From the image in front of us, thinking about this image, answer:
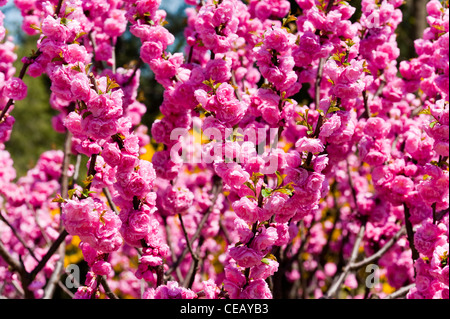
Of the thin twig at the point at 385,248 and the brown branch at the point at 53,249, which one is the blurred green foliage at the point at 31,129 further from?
the thin twig at the point at 385,248

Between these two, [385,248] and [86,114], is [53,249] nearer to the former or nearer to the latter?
[86,114]

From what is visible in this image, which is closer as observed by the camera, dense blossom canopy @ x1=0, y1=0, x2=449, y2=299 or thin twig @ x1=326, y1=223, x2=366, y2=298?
dense blossom canopy @ x1=0, y1=0, x2=449, y2=299

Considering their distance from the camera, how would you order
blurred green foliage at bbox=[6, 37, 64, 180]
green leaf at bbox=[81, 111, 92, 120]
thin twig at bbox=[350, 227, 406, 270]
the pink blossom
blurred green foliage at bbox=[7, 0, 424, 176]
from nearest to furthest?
green leaf at bbox=[81, 111, 92, 120] → the pink blossom → thin twig at bbox=[350, 227, 406, 270] → blurred green foliage at bbox=[7, 0, 424, 176] → blurred green foliage at bbox=[6, 37, 64, 180]

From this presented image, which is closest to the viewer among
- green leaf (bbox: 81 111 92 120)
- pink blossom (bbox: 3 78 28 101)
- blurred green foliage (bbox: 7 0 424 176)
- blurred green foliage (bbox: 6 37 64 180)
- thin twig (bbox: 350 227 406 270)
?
green leaf (bbox: 81 111 92 120)

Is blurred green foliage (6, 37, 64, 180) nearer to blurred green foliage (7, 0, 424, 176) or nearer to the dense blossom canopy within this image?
blurred green foliage (7, 0, 424, 176)

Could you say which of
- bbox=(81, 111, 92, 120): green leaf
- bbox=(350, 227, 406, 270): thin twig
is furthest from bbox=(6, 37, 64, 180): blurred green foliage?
bbox=(81, 111, 92, 120): green leaf

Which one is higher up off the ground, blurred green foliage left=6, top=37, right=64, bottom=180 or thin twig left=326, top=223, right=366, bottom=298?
blurred green foliage left=6, top=37, right=64, bottom=180

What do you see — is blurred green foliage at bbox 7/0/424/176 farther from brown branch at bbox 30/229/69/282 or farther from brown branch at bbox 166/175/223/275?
brown branch at bbox 30/229/69/282

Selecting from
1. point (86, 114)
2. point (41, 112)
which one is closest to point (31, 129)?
point (41, 112)

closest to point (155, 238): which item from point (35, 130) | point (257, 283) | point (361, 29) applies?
point (257, 283)

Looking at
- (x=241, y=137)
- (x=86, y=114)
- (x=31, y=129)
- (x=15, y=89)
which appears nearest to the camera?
(x=86, y=114)

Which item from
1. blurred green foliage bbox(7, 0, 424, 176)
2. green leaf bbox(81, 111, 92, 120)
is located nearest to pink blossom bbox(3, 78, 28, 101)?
green leaf bbox(81, 111, 92, 120)
